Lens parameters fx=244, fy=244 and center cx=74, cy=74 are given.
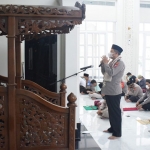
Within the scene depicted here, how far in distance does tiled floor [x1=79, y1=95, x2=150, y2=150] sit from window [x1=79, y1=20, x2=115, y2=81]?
→ 3.80 metres

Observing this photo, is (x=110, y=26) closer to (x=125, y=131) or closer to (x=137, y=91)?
(x=137, y=91)

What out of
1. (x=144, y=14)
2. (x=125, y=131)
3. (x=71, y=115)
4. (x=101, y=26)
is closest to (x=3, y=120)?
(x=71, y=115)

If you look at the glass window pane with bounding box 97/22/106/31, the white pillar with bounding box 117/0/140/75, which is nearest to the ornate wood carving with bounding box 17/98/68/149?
the white pillar with bounding box 117/0/140/75

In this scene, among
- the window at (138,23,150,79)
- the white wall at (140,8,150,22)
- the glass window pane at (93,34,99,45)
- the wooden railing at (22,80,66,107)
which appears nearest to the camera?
the wooden railing at (22,80,66,107)

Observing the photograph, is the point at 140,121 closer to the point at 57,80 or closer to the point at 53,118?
the point at 57,80

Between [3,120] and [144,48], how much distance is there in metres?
8.61

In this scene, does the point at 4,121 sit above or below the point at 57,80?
below

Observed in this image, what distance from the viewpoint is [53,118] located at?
2164 millimetres

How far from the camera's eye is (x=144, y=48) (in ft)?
32.2

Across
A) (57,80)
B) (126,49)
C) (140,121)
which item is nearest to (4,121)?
(57,80)

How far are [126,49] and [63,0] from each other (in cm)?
608

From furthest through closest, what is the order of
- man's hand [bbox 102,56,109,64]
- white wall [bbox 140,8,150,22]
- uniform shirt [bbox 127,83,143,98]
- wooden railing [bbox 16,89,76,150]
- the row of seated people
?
white wall [bbox 140,8,150,22], uniform shirt [bbox 127,83,143,98], the row of seated people, man's hand [bbox 102,56,109,64], wooden railing [bbox 16,89,76,150]

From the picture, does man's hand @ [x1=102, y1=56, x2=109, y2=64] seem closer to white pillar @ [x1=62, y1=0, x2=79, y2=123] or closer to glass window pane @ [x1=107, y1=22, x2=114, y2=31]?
white pillar @ [x1=62, y1=0, x2=79, y2=123]

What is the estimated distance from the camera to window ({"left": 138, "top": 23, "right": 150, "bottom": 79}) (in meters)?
9.81
